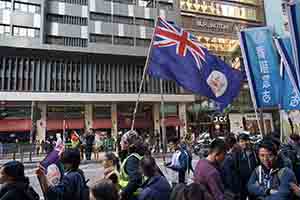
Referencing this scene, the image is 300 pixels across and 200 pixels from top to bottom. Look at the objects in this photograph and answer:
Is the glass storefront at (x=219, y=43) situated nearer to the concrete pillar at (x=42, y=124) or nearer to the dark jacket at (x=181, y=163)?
the concrete pillar at (x=42, y=124)

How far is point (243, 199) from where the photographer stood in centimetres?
404

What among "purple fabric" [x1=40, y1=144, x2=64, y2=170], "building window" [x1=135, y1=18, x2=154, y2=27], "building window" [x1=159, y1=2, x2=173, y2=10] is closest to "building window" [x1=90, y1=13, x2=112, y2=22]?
"building window" [x1=135, y1=18, x2=154, y2=27]

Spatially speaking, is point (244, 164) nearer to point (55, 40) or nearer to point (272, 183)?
point (272, 183)

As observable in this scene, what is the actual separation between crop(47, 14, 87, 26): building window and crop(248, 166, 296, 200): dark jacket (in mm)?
33250

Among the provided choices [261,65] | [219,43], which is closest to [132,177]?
[261,65]

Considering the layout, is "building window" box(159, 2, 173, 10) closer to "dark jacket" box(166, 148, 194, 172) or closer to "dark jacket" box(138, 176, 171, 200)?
Result: "dark jacket" box(166, 148, 194, 172)

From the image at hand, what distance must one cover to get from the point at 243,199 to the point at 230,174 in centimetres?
40

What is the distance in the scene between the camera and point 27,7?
1236 inches

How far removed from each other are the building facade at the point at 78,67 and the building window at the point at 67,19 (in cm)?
10

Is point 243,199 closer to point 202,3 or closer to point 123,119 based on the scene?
point 123,119

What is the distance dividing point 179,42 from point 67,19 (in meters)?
29.0

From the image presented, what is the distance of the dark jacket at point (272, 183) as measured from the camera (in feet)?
8.95

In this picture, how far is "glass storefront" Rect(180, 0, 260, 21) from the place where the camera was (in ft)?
137

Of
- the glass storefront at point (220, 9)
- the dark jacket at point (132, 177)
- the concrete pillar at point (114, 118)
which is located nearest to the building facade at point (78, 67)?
the concrete pillar at point (114, 118)
